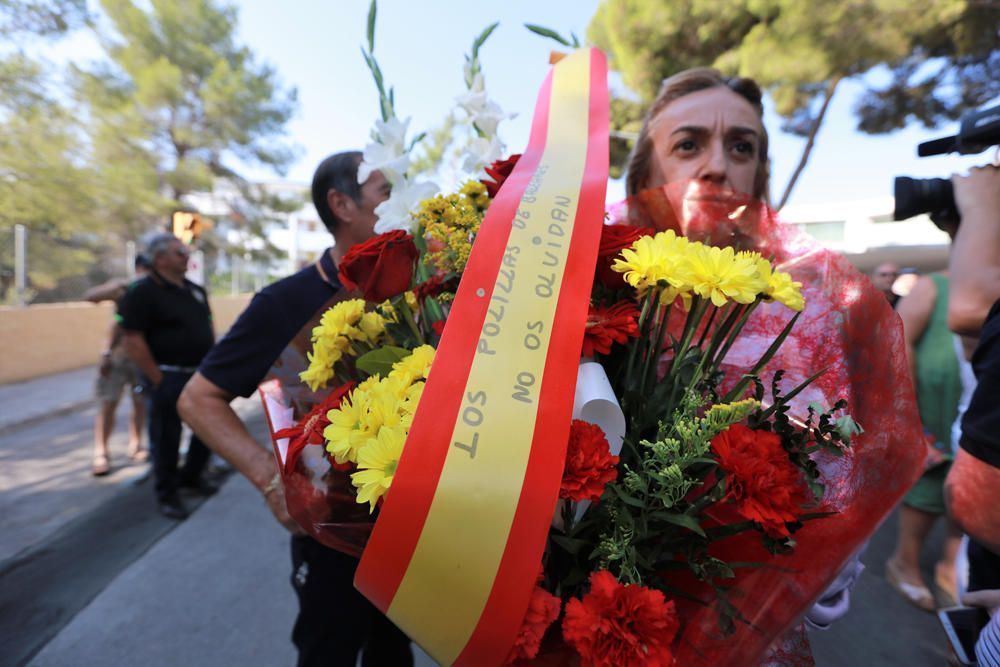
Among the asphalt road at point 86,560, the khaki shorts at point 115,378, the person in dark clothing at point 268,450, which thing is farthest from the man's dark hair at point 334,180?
the khaki shorts at point 115,378

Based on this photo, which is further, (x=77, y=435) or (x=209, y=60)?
(x=209, y=60)

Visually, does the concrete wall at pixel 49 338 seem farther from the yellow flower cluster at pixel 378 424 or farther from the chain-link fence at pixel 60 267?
the yellow flower cluster at pixel 378 424

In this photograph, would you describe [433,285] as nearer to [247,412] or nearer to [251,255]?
[247,412]

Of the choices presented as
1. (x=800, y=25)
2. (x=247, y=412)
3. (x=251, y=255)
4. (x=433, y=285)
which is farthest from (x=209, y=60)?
(x=433, y=285)

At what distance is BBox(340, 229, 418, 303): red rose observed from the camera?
847 millimetres

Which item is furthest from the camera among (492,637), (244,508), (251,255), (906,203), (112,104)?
(251,255)

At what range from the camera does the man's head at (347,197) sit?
184cm

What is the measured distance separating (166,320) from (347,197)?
111 inches

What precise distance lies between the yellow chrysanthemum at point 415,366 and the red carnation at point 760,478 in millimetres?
387

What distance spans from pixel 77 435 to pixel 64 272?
6.40m

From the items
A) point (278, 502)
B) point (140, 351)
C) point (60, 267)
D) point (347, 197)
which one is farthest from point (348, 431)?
point (60, 267)

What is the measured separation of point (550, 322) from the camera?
27.9 inches

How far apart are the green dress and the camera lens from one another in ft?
6.73

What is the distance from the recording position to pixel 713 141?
1245 mm
